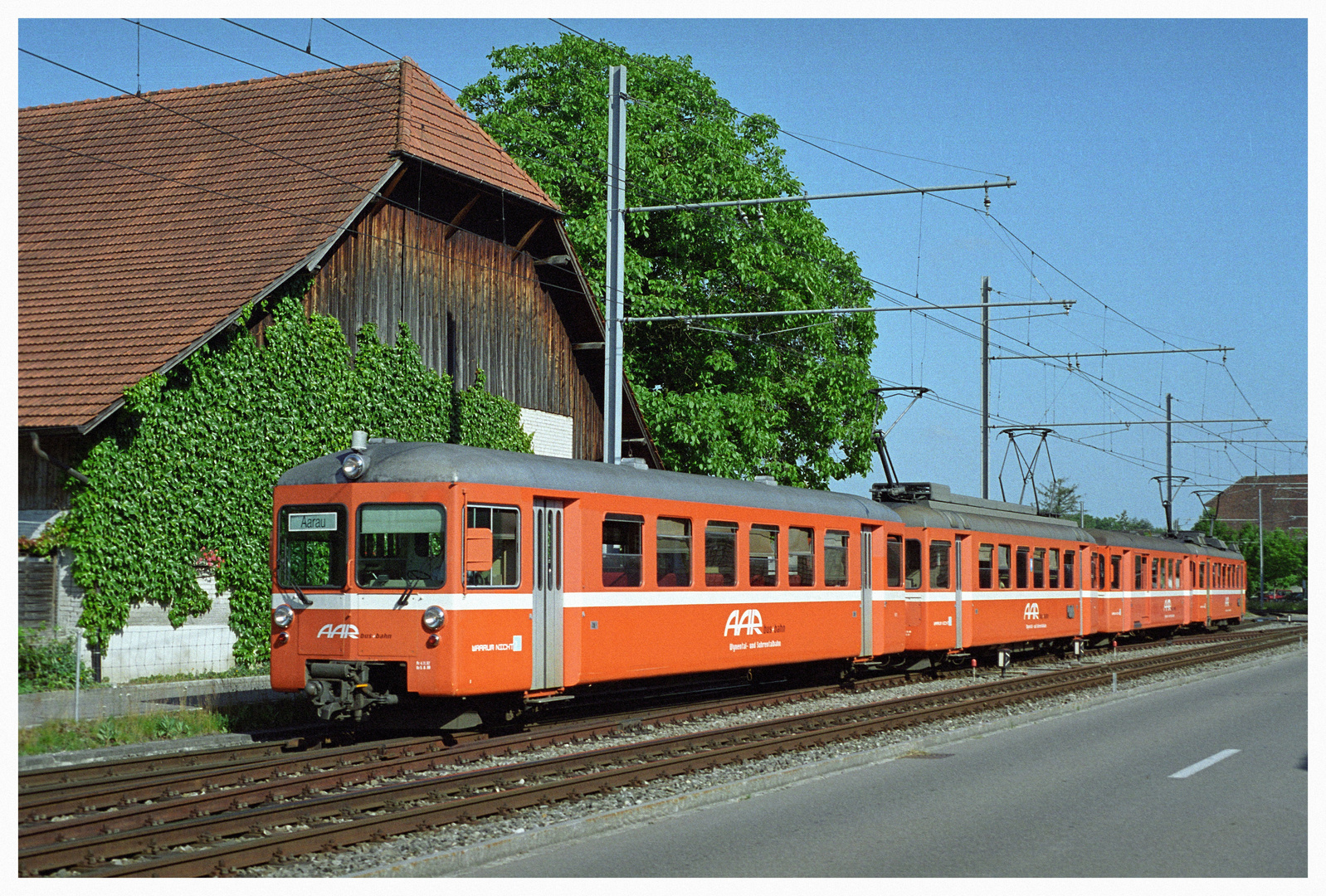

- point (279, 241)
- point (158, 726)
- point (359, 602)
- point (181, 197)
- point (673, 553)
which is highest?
point (181, 197)

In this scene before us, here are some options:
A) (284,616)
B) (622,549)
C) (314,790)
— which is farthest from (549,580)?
(314,790)

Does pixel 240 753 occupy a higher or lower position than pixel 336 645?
lower

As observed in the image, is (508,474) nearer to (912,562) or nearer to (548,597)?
(548,597)

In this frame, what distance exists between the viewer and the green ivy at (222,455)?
1884 centimetres

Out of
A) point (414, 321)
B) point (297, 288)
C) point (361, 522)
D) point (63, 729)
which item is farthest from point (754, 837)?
point (414, 321)

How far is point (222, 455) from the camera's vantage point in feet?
67.3

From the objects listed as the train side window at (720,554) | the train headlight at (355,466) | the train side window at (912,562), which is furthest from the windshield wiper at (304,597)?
the train side window at (912,562)

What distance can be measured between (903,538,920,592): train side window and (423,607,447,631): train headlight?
38.6 ft

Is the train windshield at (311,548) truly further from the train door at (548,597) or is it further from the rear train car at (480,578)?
the train door at (548,597)

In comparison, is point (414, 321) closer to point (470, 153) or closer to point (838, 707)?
point (470, 153)

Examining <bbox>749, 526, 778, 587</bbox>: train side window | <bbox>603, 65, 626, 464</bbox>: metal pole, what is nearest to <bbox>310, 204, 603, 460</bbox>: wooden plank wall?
<bbox>603, 65, 626, 464</bbox>: metal pole

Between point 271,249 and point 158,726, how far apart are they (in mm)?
9366

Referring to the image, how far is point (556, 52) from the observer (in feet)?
111
